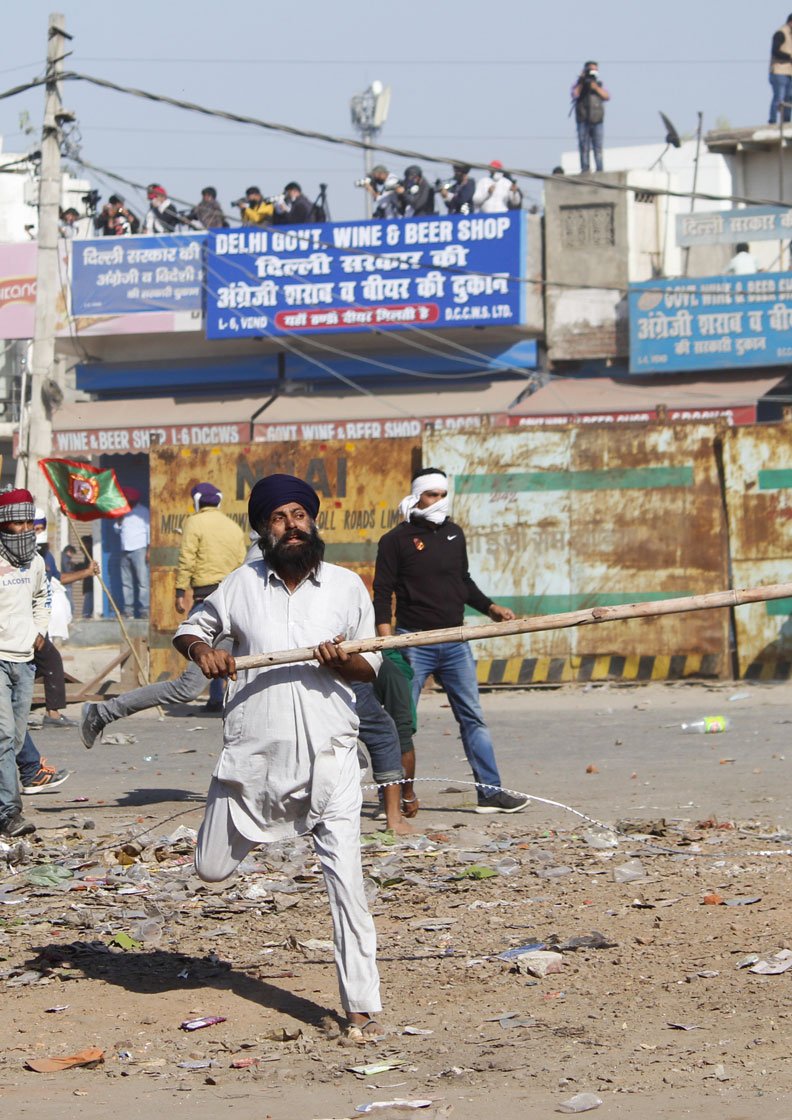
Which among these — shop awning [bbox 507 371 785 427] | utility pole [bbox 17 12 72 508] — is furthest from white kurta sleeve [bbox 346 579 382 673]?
shop awning [bbox 507 371 785 427]

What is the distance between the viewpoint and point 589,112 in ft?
96.0

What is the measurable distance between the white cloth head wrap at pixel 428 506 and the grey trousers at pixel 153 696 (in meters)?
1.95

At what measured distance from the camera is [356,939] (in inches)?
201

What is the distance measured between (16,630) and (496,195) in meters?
21.1

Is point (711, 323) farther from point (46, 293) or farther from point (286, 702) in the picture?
point (286, 702)

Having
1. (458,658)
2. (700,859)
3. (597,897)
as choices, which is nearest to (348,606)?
(597,897)

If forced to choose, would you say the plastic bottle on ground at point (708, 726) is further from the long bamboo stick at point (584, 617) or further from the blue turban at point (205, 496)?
the long bamboo stick at point (584, 617)

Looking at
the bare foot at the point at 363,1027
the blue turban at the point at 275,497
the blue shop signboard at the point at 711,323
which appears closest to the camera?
the bare foot at the point at 363,1027

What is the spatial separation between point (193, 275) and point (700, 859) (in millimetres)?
24183

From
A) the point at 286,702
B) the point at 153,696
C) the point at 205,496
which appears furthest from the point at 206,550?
the point at 286,702

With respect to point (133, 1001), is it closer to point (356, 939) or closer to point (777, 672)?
point (356, 939)

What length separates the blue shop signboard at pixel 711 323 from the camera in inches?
1061

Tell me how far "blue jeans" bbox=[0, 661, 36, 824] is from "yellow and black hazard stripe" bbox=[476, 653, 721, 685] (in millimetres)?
7416

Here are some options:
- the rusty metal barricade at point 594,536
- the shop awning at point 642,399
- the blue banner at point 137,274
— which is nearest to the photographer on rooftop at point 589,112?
the shop awning at point 642,399
